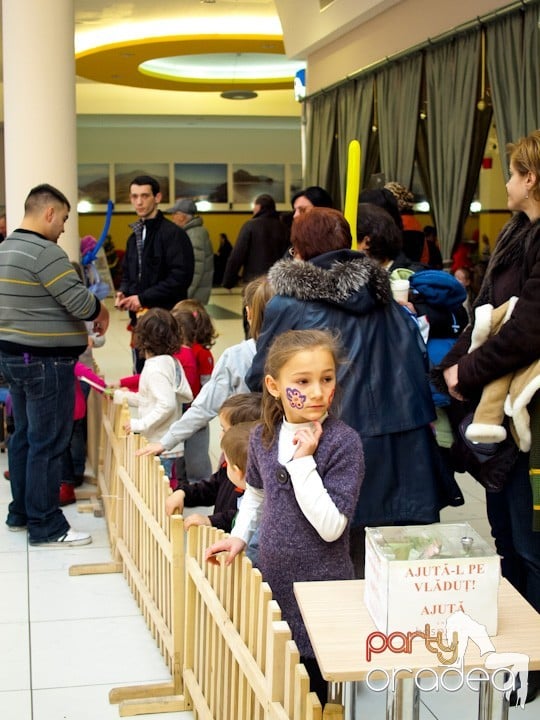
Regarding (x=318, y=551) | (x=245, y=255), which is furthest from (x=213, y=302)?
(x=318, y=551)

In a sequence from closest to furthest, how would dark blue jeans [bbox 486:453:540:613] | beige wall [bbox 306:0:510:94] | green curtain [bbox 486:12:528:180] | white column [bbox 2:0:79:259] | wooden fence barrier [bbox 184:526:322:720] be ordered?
wooden fence barrier [bbox 184:526:322:720]
dark blue jeans [bbox 486:453:540:613]
green curtain [bbox 486:12:528:180]
white column [bbox 2:0:79:259]
beige wall [bbox 306:0:510:94]

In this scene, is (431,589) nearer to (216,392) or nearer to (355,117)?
(216,392)

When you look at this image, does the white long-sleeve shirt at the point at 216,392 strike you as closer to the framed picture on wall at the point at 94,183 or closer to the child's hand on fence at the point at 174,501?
the child's hand on fence at the point at 174,501

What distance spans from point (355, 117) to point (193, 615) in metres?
7.24

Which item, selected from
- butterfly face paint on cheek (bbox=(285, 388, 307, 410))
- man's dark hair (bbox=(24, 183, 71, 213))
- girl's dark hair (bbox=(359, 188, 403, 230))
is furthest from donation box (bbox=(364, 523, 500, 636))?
man's dark hair (bbox=(24, 183, 71, 213))

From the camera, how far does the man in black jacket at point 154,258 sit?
6086 mm

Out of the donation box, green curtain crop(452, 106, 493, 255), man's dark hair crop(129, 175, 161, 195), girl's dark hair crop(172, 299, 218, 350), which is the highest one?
green curtain crop(452, 106, 493, 255)

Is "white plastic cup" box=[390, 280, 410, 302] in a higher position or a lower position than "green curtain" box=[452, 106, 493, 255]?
lower

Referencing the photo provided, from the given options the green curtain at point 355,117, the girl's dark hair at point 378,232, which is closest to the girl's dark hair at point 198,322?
the girl's dark hair at point 378,232

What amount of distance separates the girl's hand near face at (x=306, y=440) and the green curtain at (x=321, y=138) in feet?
27.6

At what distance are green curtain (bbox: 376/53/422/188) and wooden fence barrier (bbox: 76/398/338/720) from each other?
4.45 metres

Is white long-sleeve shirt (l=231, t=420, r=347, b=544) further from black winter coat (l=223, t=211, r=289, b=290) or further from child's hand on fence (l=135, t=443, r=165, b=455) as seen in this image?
black winter coat (l=223, t=211, r=289, b=290)

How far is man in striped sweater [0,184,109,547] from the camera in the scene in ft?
15.3

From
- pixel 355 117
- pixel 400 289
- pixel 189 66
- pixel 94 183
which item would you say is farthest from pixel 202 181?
pixel 400 289
